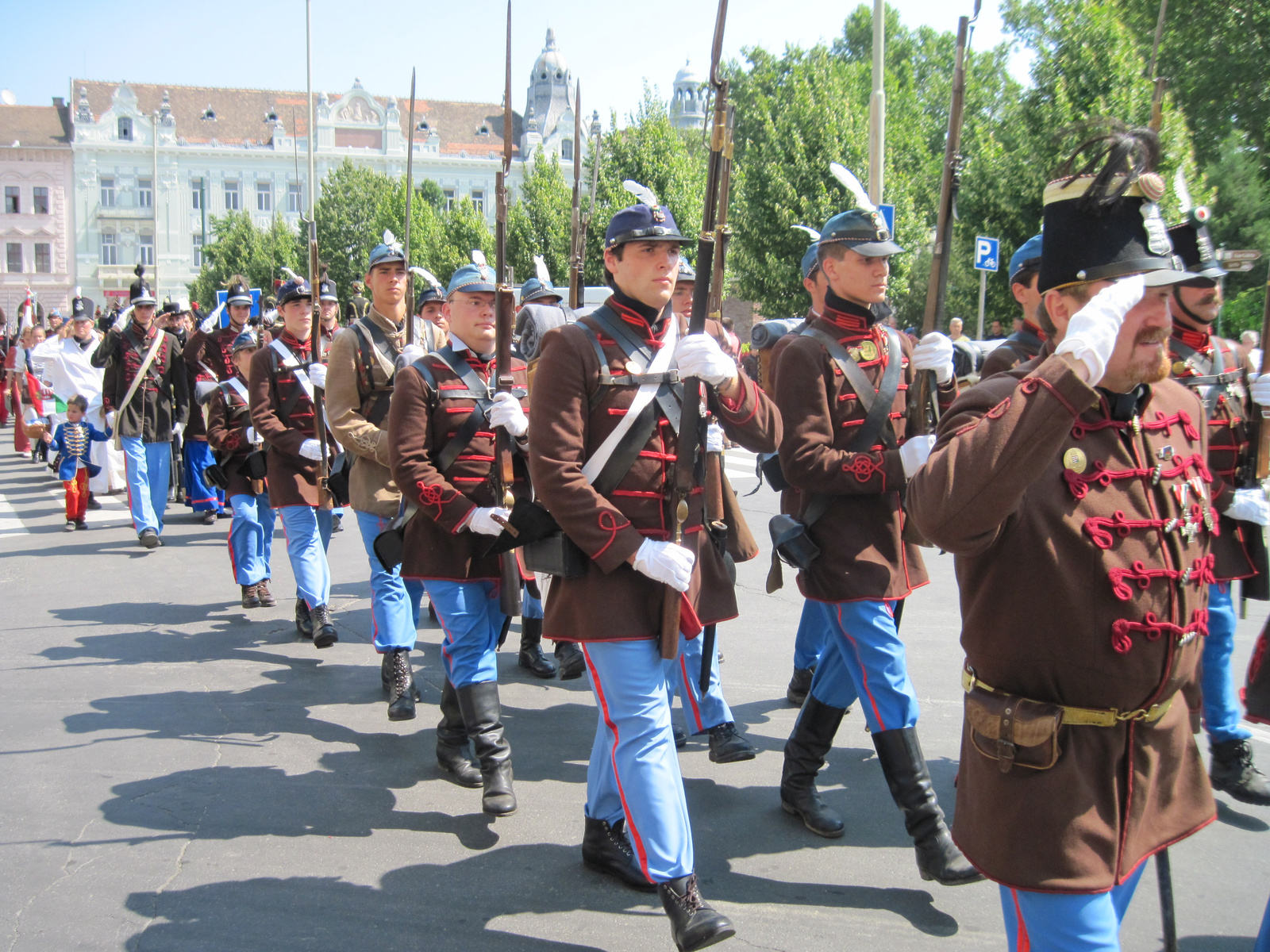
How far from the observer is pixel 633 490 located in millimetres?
3568

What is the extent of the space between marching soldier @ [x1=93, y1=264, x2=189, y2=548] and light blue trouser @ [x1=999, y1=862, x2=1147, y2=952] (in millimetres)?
9681

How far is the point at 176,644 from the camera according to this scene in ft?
23.2

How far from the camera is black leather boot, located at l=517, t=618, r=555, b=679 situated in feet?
21.3

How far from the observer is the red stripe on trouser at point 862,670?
152 inches

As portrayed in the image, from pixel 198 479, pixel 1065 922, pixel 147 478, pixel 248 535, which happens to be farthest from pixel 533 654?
pixel 198 479

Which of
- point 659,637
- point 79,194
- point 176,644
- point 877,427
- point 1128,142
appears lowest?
point 176,644

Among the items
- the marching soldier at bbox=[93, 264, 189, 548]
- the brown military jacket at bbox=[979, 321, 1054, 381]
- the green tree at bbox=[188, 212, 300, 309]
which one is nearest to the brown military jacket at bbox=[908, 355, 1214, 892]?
the brown military jacket at bbox=[979, 321, 1054, 381]

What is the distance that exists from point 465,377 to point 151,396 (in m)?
7.16

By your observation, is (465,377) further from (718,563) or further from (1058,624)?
(1058,624)

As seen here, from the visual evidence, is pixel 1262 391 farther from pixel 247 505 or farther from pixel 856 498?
pixel 247 505

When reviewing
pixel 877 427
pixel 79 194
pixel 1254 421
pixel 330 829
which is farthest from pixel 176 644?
pixel 79 194

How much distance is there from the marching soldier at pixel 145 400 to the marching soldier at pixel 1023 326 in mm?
8539

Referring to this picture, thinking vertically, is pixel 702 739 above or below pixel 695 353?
below

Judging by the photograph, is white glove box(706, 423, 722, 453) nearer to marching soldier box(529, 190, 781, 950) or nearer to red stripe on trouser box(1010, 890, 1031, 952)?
marching soldier box(529, 190, 781, 950)
